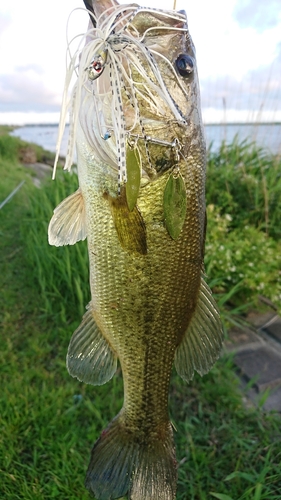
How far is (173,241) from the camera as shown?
136cm

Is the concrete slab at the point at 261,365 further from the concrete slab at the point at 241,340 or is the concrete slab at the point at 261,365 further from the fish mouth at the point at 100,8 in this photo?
the fish mouth at the point at 100,8

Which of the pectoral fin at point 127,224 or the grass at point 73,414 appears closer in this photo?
Result: the pectoral fin at point 127,224

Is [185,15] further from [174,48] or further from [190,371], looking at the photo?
[190,371]

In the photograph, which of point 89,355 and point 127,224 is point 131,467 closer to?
point 89,355

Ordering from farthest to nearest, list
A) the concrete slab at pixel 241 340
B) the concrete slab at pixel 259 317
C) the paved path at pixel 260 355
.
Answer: the concrete slab at pixel 259 317
the concrete slab at pixel 241 340
the paved path at pixel 260 355

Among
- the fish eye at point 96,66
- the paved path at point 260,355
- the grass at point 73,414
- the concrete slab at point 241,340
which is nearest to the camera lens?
the fish eye at point 96,66

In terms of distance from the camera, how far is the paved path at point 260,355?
2.75 metres

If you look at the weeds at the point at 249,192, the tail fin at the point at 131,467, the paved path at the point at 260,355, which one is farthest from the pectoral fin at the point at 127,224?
the weeds at the point at 249,192

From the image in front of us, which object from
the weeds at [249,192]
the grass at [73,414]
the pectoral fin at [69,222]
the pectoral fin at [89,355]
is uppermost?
the pectoral fin at [69,222]

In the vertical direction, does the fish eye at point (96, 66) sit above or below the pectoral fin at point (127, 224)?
above

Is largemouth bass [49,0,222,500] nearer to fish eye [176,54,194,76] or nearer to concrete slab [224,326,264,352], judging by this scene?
fish eye [176,54,194,76]

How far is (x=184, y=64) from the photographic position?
1.29 meters

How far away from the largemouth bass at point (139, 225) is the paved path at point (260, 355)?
1264 mm

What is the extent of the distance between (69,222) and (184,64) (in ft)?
2.08
